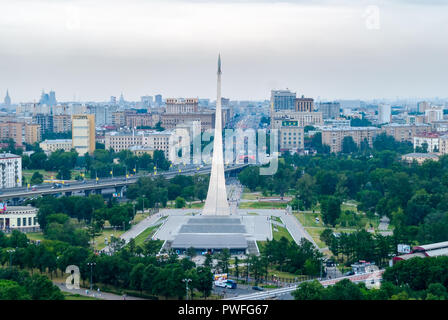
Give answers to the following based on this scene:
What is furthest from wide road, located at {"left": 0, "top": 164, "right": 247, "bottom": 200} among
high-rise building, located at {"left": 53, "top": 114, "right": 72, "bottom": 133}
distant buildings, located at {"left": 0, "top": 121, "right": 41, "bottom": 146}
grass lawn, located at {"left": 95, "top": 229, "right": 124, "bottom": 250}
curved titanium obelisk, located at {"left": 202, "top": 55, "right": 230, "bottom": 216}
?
high-rise building, located at {"left": 53, "top": 114, "right": 72, "bottom": 133}

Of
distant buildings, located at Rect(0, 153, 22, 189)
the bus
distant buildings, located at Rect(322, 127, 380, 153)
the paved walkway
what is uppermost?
distant buildings, located at Rect(322, 127, 380, 153)

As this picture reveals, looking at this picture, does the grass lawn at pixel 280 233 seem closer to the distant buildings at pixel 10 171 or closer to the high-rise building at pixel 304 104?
the distant buildings at pixel 10 171

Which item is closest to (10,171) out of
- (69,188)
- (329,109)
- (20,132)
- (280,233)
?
(69,188)

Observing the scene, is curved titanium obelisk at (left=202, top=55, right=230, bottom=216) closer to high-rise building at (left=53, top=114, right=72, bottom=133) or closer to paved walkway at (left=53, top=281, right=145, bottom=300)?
paved walkway at (left=53, top=281, right=145, bottom=300)

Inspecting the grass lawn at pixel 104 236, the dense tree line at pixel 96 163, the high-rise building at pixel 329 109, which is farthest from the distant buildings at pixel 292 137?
the grass lawn at pixel 104 236

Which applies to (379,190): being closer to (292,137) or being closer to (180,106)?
(292,137)
